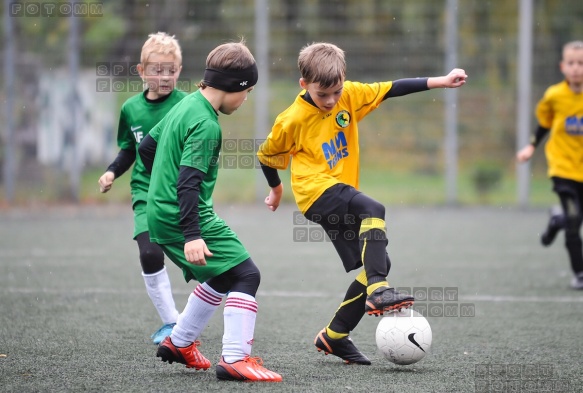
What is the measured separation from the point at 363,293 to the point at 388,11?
38.3 ft

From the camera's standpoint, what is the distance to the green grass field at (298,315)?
4.28 m

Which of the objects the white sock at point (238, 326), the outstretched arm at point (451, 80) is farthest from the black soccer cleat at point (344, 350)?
the outstretched arm at point (451, 80)

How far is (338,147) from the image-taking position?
4.84m

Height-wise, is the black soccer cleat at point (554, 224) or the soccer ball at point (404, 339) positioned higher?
the soccer ball at point (404, 339)

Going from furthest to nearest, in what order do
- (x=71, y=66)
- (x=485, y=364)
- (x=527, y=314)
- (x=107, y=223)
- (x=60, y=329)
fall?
(x=71, y=66) → (x=107, y=223) → (x=527, y=314) → (x=60, y=329) → (x=485, y=364)

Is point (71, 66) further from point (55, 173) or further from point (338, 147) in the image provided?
point (338, 147)

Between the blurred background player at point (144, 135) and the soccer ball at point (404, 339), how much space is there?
1401 mm

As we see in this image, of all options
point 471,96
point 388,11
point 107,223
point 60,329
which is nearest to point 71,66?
point 107,223

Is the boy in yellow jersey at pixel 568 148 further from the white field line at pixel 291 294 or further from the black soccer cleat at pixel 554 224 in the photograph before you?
the white field line at pixel 291 294

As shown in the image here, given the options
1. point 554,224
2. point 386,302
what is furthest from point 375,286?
point 554,224

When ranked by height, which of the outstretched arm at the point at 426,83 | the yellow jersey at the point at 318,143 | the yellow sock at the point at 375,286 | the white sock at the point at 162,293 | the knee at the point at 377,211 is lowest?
the white sock at the point at 162,293

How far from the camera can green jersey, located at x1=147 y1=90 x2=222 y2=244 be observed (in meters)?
4.11

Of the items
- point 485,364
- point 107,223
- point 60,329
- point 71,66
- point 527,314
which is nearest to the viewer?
point 485,364

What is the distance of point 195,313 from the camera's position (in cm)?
443
